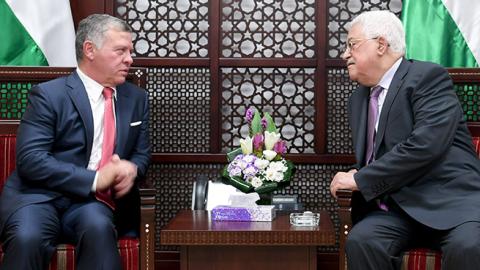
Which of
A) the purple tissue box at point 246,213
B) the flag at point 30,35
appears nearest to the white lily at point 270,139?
the purple tissue box at point 246,213

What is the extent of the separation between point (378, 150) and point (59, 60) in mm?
1728

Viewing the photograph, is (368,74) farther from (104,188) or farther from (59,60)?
(59,60)

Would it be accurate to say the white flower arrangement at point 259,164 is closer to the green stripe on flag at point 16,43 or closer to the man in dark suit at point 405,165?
the man in dark suit at point 405,165

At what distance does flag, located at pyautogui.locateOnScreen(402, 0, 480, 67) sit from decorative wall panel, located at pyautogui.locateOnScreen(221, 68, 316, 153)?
22.7 inches

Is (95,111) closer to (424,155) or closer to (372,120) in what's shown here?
(372,120)

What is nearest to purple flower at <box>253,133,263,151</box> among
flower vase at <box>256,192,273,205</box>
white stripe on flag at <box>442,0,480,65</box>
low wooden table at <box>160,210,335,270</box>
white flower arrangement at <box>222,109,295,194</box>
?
white flower arrangement at <box>222,109,295,194</box>

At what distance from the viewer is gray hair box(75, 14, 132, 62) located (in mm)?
3730

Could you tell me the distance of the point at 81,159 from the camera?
365 cm

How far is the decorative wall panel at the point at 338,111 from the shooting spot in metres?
4.37

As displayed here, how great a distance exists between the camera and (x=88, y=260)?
10.6 feet

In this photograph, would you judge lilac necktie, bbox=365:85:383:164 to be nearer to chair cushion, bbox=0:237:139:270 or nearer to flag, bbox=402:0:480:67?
flag, bbox=402:0:480:67

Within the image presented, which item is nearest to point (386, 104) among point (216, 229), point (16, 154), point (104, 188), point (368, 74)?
point (368, 74)

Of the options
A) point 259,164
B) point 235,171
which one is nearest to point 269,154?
point 259,164

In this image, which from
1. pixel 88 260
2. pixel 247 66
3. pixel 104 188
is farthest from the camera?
pixel 247 66
